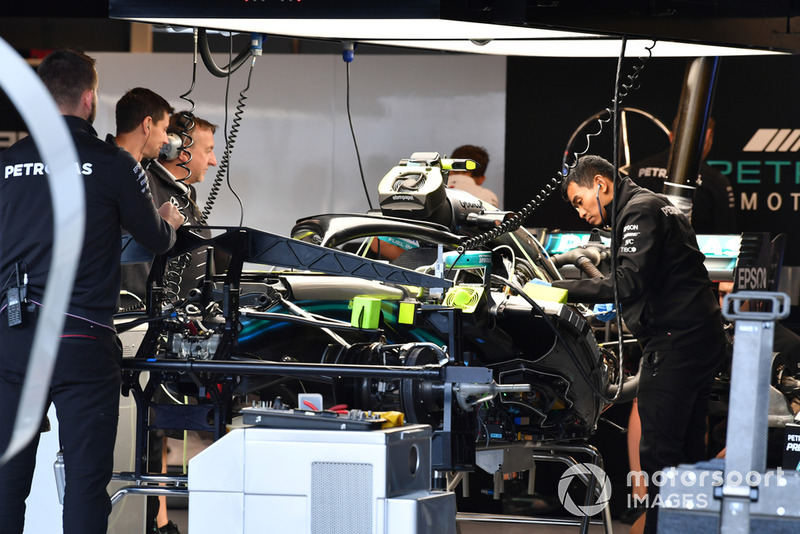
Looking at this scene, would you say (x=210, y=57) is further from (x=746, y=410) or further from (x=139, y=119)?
(x=746, y=410)

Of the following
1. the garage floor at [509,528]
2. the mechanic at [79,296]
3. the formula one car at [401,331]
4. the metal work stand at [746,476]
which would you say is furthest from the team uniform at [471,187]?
the metal work stand at [746,476]

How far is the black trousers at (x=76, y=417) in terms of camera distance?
2.88 meters

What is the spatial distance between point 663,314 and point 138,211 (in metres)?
2.21

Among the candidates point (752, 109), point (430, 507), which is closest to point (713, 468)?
point (430, 507)

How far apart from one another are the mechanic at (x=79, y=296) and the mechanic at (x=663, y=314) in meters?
1.79

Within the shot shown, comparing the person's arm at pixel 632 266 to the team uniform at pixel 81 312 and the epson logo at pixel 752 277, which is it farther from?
the team uniform at pixel 81 312

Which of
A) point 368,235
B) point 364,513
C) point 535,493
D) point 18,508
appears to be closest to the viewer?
point 364,513

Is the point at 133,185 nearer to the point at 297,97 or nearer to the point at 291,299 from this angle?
the point at 291,299

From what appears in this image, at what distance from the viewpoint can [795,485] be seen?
1.83 meters

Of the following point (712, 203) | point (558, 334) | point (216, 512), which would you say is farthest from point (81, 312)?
point (712, 203)

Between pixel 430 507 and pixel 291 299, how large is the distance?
137cm

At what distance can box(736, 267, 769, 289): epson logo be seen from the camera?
5043mm

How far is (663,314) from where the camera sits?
4.36 metres

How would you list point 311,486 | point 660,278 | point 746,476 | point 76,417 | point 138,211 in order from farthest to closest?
point 660,278 → point 138,211 → point 76,417 → point 311,486 → point 746,476
